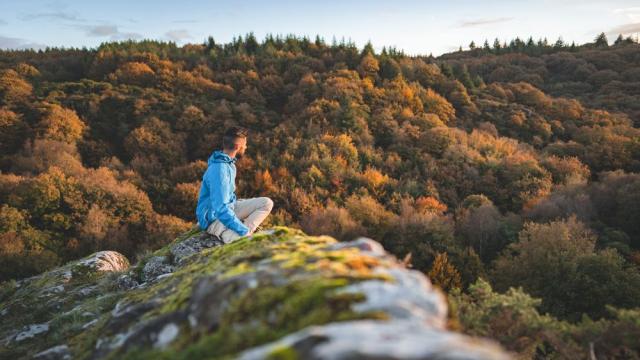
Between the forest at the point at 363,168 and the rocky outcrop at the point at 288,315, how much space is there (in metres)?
1.13

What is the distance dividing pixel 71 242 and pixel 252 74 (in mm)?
21277

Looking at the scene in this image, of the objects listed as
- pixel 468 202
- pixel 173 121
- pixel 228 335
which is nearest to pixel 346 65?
pixel 173 121

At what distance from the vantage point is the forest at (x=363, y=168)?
10.7 metres

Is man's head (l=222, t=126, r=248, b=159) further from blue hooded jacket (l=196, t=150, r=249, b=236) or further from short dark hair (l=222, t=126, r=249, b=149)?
blue hooded jacket (l=196, t=150, r=249, b=236)

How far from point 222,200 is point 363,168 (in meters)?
16.6

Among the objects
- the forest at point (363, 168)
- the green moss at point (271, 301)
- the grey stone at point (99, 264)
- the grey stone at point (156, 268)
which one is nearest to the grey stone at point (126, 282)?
the grey stone at point (156, 268)

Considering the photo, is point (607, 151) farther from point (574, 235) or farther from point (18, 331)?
point (18, 331)

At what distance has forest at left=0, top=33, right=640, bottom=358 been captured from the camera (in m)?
10.7

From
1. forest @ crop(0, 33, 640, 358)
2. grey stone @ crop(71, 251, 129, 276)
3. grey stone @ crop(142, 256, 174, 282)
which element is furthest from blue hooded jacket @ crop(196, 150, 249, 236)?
forest @ crop(0, 33, 640, 358)

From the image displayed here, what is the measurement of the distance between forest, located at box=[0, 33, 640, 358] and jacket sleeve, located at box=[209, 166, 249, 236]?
107 inches

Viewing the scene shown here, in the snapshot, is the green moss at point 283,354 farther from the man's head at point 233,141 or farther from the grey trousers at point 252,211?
the grey trousers at point 252,211

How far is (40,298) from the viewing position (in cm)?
498

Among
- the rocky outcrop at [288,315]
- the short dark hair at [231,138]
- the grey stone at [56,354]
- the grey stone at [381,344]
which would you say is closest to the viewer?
the grey stone at [381,344]

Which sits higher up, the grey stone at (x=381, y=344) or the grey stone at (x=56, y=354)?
the grey stone at (x=381, y=344)
